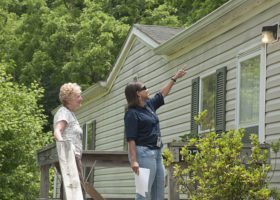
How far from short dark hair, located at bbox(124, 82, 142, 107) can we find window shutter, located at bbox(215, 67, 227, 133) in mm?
4847

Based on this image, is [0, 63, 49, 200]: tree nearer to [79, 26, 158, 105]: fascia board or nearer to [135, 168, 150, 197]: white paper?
[79, 26, 158, 105]: fascia board

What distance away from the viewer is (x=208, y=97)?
1271 centimetres

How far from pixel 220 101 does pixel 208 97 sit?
0.69 meters

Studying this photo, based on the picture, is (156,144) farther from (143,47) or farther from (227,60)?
(143,47)

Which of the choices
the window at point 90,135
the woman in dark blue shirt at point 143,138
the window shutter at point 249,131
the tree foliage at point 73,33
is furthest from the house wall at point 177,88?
the tree foliage at point 73,33

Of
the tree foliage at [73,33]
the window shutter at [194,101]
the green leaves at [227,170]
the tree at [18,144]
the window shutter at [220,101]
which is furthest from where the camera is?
the tree foliage at [73,33]

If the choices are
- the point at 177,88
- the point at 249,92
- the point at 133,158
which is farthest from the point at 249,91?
the point at 133,158

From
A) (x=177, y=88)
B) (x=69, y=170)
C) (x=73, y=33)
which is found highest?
(x=73, y=33)

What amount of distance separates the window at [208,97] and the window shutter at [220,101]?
21 cm

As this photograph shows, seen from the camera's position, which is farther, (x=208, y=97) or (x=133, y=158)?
Answer: (x=208, y=97)

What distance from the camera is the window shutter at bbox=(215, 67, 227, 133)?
11867 millimetres

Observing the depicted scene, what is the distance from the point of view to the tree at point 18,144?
1998cm

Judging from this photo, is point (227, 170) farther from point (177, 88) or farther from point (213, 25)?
point (177, 88)

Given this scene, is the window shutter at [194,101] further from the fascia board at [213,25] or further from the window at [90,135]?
the window at [90,135]
